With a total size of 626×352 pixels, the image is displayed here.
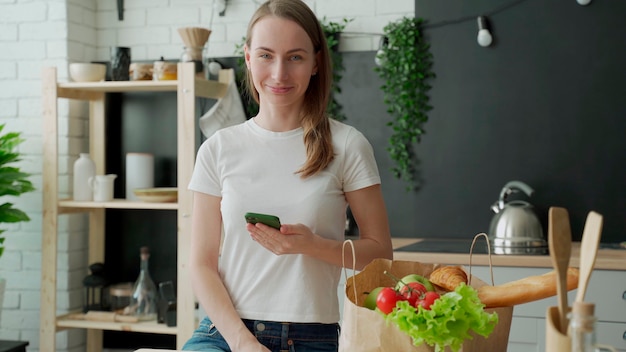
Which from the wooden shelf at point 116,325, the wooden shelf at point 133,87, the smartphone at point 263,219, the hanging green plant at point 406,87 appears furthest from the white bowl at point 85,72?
the smartphone at point 263,219

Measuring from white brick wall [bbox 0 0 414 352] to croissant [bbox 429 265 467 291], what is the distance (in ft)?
9.30

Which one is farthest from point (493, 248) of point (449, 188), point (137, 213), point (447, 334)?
point (447, 334)

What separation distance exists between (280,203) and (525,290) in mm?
747

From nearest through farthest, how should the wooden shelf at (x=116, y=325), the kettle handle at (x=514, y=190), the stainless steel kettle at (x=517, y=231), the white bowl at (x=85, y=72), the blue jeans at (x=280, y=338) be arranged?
the blue jeans at (x=280, y=338), the stainless steel kettle at (x=517, y=231), the kettle handle at (x=514, y=190), the wooden shelf at (x=116, y=325), the white bowl at (x=85, y=72)

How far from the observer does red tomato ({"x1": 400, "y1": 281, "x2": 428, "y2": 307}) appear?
1414 mm

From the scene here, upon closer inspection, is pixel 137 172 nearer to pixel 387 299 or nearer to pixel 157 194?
pixel 157 194

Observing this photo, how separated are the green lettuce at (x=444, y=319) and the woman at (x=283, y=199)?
0.58m

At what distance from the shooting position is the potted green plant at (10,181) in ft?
12.6

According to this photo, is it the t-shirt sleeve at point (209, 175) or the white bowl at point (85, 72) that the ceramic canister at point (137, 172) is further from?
the t-shirt sleeve at point (209, 175)

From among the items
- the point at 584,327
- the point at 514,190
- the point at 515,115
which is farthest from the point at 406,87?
the point at 584,327

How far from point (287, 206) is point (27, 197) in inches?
102

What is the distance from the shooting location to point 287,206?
2.01 m

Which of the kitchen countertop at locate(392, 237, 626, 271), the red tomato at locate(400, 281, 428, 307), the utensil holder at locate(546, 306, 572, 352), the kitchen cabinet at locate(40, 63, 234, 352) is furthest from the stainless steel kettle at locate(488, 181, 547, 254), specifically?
the utensil holder at locate(546, 306, 572, 352)

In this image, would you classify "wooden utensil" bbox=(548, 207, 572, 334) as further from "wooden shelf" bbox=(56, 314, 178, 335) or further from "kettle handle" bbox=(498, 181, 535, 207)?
"wooden shelf" bbox=(56, 314, 178, 335)
